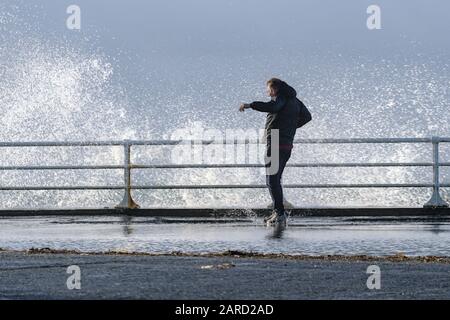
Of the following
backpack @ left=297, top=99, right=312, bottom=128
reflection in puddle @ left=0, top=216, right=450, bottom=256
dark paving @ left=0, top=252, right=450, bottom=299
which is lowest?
reflection in puddle @ left=0, top=216, right=450, bottom=256

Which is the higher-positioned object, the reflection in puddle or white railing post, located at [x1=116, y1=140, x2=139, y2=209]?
white railing post, located at [x1=116, y1=140, x2=139, y2=209]

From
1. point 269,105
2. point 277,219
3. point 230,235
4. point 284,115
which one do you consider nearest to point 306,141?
point 277,219

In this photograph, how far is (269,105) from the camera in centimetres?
1541

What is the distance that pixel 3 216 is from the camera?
62.2 feet

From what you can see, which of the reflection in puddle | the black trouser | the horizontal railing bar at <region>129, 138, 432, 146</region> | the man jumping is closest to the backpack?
the man jumping

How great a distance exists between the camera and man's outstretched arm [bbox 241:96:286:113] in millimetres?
15266

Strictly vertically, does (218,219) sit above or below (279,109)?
below

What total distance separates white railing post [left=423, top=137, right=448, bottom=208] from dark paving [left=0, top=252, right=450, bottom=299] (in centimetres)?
819

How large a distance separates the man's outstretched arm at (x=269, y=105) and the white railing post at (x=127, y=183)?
13.8ft

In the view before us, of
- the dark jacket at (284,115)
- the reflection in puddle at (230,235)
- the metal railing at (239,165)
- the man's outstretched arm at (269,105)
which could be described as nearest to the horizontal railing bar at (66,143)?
the metal railing at (239,165)

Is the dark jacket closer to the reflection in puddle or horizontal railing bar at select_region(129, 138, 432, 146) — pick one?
the reflection in puddle
